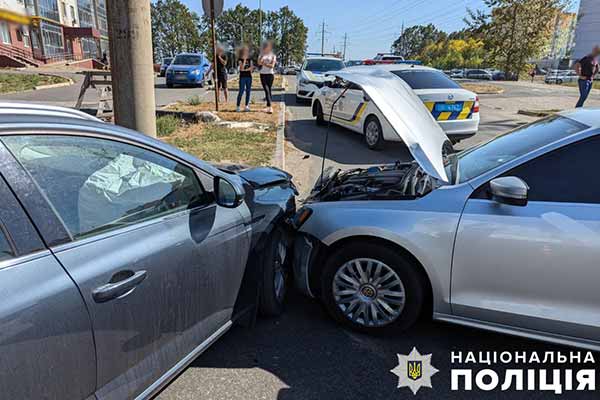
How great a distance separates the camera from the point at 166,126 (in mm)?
8766

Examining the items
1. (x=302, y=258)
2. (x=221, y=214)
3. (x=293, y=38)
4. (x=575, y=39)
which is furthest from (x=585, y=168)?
(x=575, y=39)

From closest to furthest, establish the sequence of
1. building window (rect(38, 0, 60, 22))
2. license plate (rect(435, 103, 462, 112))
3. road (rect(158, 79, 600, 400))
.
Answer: road (rect(158, 79, 600, 400)) < license plate (rect(435, 103, 462, 112)) < building window (rect(38, 0, 60, 22))

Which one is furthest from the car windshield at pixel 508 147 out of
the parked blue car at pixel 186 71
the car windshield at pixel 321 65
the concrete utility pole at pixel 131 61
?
the parked blue car at pixel 186 71

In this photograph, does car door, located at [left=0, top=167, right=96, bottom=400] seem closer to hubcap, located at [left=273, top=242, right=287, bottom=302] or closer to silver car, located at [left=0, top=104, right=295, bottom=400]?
silver car, located at [left=0, top=104, right=295, bottom=400]

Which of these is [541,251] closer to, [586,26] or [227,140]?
[227,140]

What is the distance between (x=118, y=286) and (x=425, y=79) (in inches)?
298

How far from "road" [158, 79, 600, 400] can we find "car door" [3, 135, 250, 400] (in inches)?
12.2

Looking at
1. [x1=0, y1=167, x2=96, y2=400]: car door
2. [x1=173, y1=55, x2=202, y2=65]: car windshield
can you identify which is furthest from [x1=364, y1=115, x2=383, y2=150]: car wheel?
[x1=173, y1=55, x2=202, y2=65]: car windshield

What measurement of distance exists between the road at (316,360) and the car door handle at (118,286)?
919mm

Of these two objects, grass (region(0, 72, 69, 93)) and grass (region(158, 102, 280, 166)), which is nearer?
grass (region(158, 102, 280, 166))

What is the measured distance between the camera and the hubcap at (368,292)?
2.72 metres

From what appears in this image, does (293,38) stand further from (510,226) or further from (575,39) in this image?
(510,226)

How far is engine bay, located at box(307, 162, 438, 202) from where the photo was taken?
2.83m

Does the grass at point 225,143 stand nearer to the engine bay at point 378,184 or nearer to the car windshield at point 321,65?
the engine bay at point 378,184
